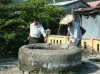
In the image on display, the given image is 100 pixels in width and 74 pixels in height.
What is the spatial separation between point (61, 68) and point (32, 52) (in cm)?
95

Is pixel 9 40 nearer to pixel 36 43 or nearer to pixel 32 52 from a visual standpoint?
pixel 36 43

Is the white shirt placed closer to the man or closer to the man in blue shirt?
the man

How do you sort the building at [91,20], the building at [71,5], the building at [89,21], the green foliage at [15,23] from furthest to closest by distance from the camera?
the building at [71,5]
the building at [91,20]
the building at [89,21]
the green foliage at [15,23]

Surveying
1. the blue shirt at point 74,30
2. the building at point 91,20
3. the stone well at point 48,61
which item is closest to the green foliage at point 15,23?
the building at point 91,20

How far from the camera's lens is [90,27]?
1892 cm

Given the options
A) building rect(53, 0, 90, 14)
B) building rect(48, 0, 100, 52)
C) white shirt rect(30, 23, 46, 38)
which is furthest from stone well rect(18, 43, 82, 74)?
building rect(53, 0, 90, 14)

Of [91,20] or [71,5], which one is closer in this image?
[91,20]

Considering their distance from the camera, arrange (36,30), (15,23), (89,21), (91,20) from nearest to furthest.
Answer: (36,30), (15,23), (91,20), (89,21)

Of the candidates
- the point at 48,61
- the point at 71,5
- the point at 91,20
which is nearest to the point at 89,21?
the point at 91,20

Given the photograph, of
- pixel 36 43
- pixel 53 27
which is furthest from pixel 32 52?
pixel 53 27

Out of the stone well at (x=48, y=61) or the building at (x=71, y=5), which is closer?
the stone well at (x=48, y=61)

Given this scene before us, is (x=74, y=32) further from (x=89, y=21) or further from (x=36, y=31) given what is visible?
(x=89, y=21)

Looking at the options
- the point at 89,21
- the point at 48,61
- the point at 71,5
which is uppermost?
the point at 71,5

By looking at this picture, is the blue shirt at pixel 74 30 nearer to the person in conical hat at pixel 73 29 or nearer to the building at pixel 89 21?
the person in conical hat at pixel 73 29
